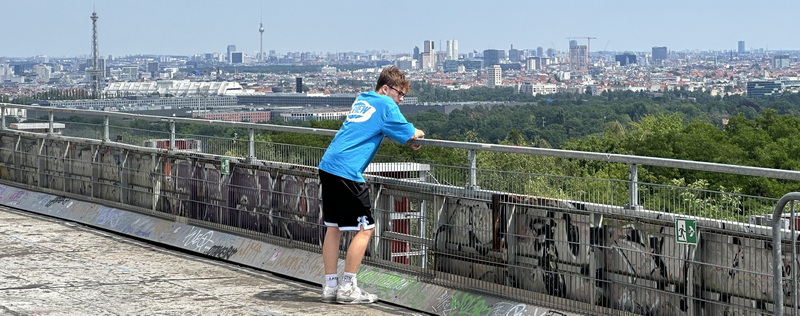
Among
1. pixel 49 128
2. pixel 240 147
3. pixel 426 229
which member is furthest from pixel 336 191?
pixel 49 128

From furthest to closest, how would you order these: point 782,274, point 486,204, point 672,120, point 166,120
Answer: point 672,120 → point 166,120 → point 486,204 → point 782,274

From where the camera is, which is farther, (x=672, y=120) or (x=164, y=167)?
(x=672, y=120)

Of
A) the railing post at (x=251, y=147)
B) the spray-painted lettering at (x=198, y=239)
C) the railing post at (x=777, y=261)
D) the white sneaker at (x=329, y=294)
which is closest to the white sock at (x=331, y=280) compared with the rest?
the white sneaker at (x=329, y=294)

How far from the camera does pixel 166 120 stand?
13.0 metres

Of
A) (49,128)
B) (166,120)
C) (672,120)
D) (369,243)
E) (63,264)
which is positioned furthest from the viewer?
(672,120)

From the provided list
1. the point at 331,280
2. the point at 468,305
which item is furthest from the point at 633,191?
the point at 331,280

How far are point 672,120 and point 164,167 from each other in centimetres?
15233

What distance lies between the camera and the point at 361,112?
898 centimetres

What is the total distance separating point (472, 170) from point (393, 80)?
895 mm

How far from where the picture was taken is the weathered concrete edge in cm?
881

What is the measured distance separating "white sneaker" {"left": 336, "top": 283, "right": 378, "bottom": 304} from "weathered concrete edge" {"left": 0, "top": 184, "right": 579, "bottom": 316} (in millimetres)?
213

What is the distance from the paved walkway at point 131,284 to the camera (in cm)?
895

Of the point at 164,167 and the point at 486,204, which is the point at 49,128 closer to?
the point at 164,167

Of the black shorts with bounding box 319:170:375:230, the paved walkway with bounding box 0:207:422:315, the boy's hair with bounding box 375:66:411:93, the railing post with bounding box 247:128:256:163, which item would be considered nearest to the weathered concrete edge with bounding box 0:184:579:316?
A: the paved walkway with bounding box 0:207:422:315
